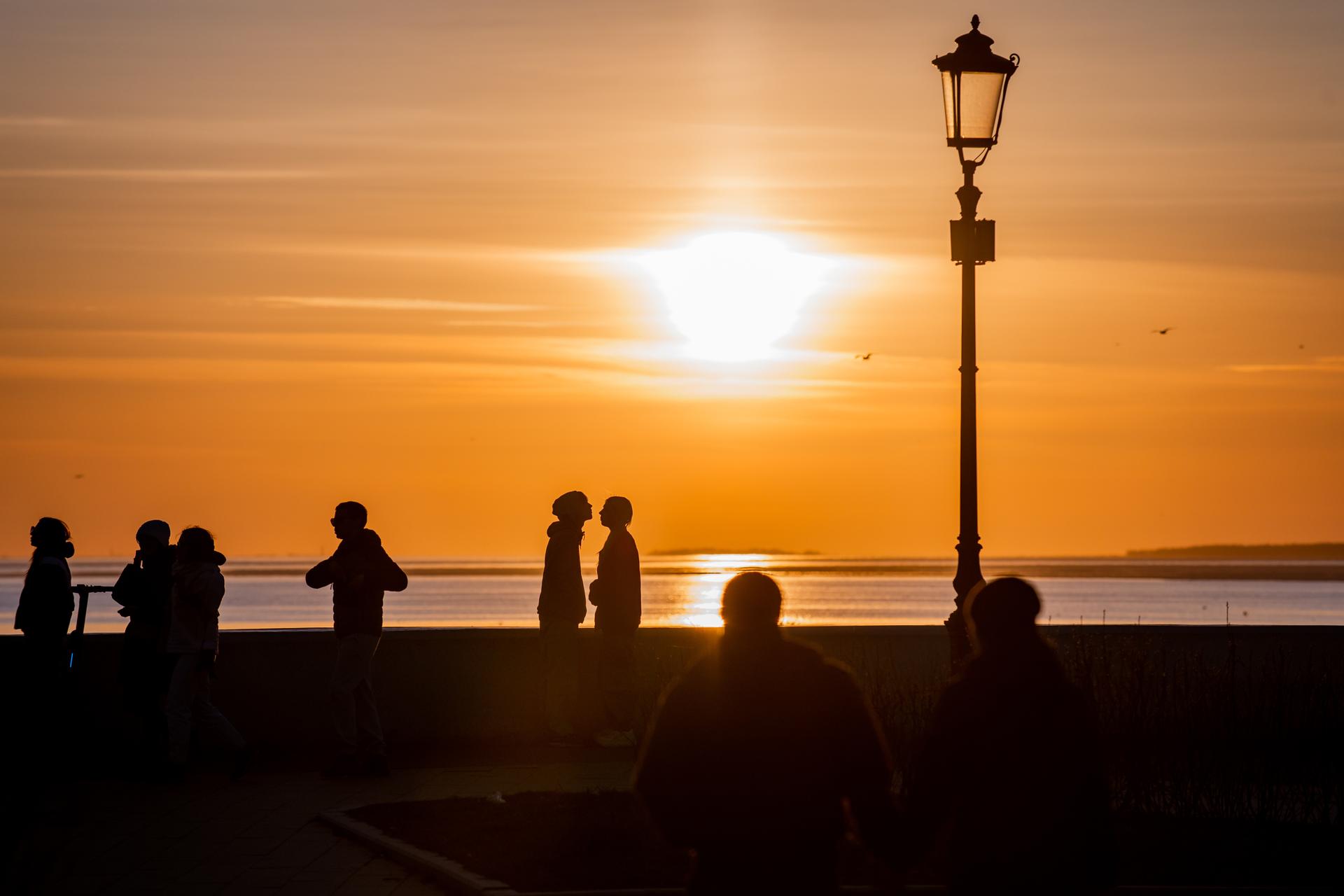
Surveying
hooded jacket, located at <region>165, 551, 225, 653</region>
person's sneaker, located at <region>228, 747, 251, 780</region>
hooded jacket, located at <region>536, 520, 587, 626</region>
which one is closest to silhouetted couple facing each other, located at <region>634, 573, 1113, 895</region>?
hooded jacket, located at <region>165, 551, 225, 653</region>

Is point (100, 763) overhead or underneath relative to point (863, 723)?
underneath

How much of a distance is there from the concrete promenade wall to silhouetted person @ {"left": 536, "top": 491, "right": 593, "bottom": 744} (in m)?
0.17

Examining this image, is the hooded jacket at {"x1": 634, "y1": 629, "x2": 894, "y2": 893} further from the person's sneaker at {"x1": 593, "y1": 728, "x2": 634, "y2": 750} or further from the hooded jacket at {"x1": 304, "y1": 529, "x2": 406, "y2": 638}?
the person's sneaker at {"x1": 593, "y1": 728, "x2": 634, "y2": 750}

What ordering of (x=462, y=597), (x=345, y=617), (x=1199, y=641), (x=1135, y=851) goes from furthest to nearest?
(x=462, y=597)
(x=1199, y=641)
(x=345, y=617)
(x=1135, y=851)

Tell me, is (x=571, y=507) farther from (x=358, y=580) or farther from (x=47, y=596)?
(x=47, y=596)

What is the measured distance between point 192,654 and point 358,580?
1330 mm

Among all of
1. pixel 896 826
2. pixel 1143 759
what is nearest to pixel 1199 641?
pixel 1143 759

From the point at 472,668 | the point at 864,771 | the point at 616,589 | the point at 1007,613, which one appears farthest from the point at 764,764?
the point at 472,668

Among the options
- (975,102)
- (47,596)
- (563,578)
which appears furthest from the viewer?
(563,578)

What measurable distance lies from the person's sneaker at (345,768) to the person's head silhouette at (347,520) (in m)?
1.71

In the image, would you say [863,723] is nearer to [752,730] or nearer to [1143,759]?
[752,730]

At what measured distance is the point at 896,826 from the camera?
4.81 m

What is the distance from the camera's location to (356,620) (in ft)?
39.0

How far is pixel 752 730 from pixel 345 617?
7682 millimetres
